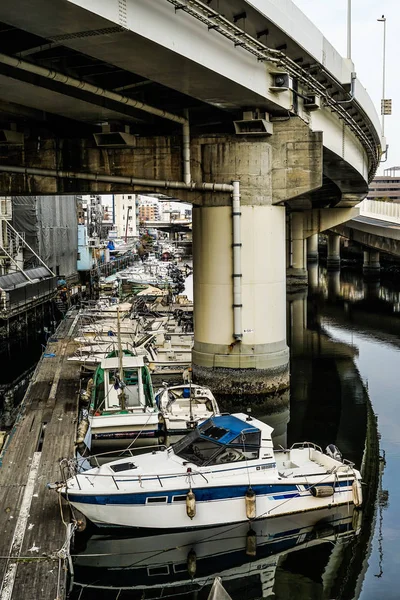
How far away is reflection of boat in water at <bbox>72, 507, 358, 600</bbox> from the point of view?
15.8 meters

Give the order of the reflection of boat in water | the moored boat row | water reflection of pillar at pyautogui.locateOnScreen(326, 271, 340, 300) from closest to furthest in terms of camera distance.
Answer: the reflection of boat in water < the moored boat row < water reflection of pillar at pyautogui.locateOnScreen(326, 271, 340, 300)

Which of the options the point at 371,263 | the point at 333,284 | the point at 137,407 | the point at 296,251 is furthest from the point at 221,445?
the point at 371,263

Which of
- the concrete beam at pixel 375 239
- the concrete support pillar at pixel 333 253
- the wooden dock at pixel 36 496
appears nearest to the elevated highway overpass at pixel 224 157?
the wooden dock at pixel 36 496

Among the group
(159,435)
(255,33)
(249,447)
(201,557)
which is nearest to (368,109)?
(255,33)

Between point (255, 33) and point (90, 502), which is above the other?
point (255, 33)

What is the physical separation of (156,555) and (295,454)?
5.78 metres

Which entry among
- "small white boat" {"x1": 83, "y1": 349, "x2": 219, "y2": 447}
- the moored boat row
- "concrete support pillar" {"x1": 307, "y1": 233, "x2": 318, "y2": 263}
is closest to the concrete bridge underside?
"concrete support pillar" {"x1": 307, "y1": 233, "x2": 318, "y2": 263}

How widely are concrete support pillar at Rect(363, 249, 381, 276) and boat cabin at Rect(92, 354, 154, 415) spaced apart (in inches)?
2929

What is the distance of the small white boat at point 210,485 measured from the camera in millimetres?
17281

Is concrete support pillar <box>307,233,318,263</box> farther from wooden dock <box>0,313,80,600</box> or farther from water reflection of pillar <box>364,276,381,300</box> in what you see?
wooden dock <box>0,313,80,600</box>

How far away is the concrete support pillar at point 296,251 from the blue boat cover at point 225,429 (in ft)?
190

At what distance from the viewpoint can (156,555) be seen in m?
17.0

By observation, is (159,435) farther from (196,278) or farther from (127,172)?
(127,172)

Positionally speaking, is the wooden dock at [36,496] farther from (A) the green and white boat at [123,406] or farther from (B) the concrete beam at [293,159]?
(B) the concrete beam at [293,159]
